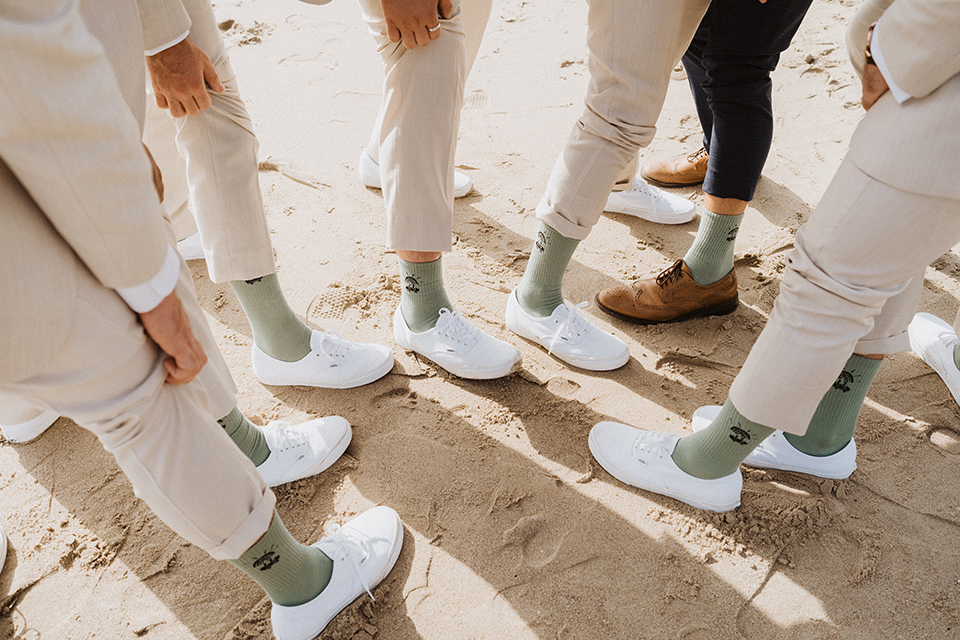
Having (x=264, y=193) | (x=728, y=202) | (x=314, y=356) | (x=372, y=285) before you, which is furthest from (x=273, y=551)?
(x=264, y=193)

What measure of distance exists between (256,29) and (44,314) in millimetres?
3550

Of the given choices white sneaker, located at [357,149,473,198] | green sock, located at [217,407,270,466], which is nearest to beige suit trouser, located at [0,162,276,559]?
green sock, located at [217,407,270,466]

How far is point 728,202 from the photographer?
5.80 feet

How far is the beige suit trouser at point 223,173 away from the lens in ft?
4.33

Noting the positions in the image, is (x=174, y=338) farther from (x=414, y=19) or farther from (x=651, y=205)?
(x=651, y=205)

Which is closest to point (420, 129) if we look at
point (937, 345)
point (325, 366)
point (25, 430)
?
point (325, 366)

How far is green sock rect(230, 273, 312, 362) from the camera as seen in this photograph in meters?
1.56

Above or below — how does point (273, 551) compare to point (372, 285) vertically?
above

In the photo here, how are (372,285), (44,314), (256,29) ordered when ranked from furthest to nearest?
1. (256,29)
2. (372,285)
3. (44,314)

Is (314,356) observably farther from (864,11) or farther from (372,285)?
(864,11)

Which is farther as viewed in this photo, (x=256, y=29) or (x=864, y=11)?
(x=256, y=29)

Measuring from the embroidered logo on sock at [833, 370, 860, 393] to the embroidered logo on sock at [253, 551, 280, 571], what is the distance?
125cm

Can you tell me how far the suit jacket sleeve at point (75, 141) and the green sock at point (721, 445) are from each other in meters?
1.12

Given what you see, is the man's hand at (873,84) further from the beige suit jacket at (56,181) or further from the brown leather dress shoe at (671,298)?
the beige suit jacket at (56,181)
